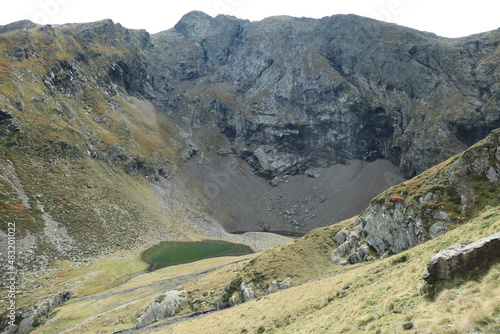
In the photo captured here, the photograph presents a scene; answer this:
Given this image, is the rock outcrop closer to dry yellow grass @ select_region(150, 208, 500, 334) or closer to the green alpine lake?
dry yellow grass @ select_region(150, 208, 500, 334)

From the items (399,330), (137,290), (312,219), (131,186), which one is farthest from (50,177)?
(312,219)

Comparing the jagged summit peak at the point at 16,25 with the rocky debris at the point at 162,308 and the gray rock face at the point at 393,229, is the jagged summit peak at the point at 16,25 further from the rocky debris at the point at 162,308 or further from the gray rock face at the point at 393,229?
the gray rock face at the point at 393,229

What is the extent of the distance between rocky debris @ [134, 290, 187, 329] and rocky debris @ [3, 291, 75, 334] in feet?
75.0

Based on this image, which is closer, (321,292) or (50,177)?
(321,292)

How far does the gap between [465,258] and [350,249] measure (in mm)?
27445

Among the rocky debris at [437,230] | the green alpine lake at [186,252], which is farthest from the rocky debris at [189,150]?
the rocky debris at [437,230]

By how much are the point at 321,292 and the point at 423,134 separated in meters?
157

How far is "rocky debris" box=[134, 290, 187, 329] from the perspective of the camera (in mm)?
33688

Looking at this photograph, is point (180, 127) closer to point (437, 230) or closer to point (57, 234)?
point (57, 234)

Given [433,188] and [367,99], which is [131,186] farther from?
[367,99]

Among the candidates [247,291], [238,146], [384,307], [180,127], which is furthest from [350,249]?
[180,127]

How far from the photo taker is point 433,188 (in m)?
30.1

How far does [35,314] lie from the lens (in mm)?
42344

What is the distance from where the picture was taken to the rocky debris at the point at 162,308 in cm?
3369
